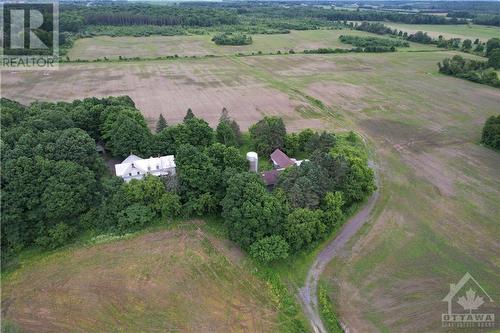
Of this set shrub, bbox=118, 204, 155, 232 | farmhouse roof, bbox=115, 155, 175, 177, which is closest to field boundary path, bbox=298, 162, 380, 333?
shrub, bbox=118, 204, 155, 232

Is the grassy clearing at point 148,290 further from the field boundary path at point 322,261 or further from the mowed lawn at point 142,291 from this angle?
the field boundary path at point 322,261

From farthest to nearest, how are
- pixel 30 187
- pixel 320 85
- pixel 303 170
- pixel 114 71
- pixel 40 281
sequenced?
pixel 114 71 < pixel 320 85 < pixel 303 170 < pixel 30 187 < pixel 40 281

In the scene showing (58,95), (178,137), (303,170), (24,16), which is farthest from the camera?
(24,16)

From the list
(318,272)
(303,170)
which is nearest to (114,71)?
(303,170)

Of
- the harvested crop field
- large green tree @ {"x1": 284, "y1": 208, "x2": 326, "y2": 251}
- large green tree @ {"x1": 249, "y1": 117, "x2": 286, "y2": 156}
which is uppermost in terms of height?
the harvested crop field

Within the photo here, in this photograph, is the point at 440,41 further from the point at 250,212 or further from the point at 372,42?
the point at 250,212

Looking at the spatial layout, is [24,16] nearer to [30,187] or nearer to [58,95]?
[58,95]

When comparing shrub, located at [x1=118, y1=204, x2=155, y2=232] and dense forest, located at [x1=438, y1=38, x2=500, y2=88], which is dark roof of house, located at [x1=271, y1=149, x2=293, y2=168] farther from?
dense forest, located at [x1=438, y1=38, x2=500, y2=88]
